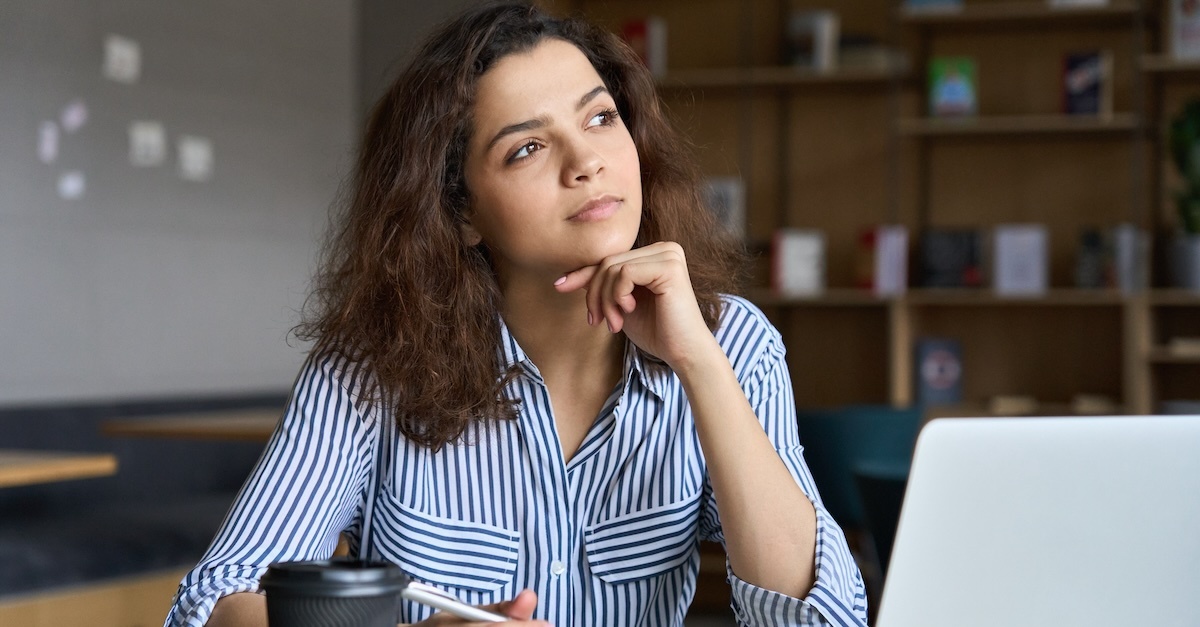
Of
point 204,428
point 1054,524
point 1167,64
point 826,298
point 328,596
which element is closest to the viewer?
point 328,596

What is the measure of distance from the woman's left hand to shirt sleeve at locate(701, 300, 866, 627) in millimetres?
189

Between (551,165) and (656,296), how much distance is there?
0.20m

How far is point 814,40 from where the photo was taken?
5.21m

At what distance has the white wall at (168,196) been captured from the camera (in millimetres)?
4039

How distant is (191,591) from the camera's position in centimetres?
128

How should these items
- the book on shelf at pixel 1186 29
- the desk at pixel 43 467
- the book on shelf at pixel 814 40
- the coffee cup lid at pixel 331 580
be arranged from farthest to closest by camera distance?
the book on shelf at pixel 814 40, the book on shelf at pixel 1186 29, the desk at pixel 43 467, the coffee cup lid at pixel 331 580

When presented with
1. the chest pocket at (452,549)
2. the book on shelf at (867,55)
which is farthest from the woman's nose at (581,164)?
the book on shelf at (867,55)

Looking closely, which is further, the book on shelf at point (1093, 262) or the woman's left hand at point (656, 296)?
the book on shelf at point (1093, 262)

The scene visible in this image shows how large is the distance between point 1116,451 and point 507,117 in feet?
2.72

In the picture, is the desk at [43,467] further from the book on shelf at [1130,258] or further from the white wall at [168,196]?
the book on shelf at [1130,258]

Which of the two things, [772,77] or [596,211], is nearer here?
[596,211]

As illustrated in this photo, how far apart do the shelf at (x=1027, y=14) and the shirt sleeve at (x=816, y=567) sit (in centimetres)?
378

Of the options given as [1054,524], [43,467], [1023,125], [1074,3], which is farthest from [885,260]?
[1054,524]

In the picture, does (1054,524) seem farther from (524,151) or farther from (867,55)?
(867,55)
